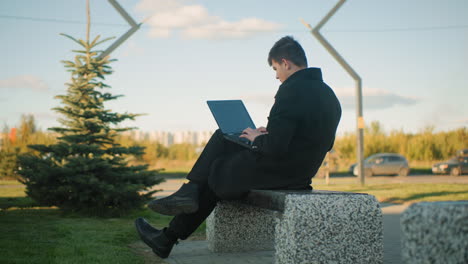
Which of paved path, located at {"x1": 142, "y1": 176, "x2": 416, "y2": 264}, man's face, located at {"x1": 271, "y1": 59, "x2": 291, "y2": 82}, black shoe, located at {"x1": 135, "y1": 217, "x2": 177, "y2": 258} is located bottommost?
paved path, located at {"x1": 142, "y1": 176, "x2": 416, "y2": 264}

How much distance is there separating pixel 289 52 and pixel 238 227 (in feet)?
6.05

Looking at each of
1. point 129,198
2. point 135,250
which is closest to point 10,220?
point 129,198

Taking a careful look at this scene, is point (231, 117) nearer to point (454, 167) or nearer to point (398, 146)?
point (454, 167)

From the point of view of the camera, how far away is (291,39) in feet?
12.5

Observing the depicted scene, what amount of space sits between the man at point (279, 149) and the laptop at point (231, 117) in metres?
0.09

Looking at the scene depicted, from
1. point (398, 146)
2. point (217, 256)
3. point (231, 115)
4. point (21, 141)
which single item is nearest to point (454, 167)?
point (398, 146)

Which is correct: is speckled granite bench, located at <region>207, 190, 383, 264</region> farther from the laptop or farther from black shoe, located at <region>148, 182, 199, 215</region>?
the laptop

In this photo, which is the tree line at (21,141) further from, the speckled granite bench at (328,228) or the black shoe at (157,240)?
the speckled granite bench at (328,228)

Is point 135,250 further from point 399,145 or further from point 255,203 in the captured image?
point 399,145

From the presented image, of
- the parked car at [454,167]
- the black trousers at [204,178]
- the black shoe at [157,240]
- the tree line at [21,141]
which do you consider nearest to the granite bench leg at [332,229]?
the black trousers at [204,178]

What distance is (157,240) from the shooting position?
4.22m

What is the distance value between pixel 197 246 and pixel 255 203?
5.51ft

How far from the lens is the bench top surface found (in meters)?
3.04

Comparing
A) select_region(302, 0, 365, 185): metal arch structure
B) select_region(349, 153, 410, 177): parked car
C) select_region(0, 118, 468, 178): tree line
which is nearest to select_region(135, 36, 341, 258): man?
select_region(302, 0, 365, 185): metal arch structure
